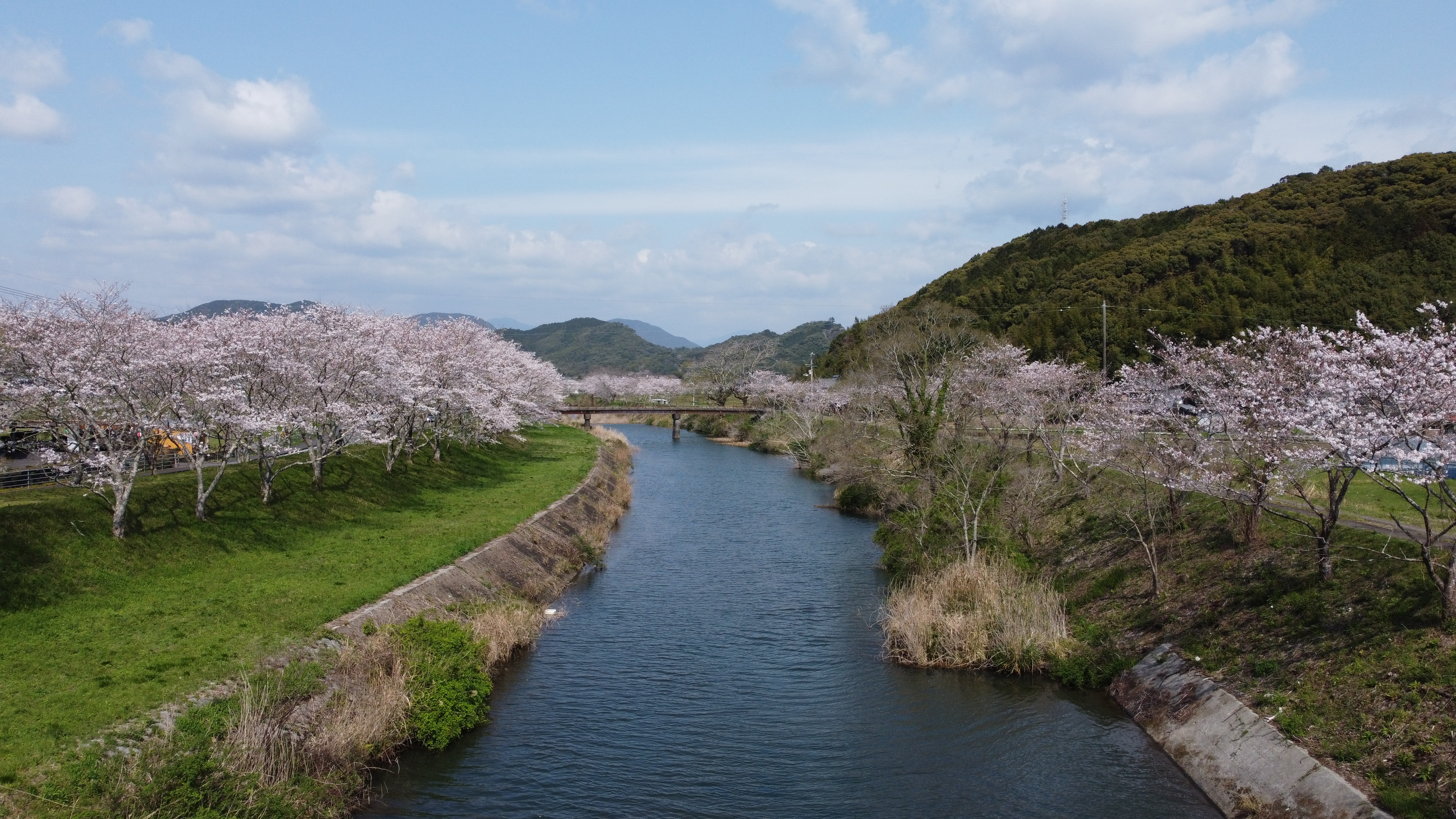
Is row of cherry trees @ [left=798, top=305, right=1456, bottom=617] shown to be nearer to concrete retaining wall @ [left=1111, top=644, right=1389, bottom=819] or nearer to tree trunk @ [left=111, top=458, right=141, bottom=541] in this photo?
concrete retaining wall @ [left=1111, top=644, right=1389, bottom=819]

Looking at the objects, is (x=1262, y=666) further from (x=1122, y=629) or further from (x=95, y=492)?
(x=95, y=492)

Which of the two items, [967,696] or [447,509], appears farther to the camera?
[447,509]

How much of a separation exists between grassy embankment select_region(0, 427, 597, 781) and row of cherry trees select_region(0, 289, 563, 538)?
37.0 inches

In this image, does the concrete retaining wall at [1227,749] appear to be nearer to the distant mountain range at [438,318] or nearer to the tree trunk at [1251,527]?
the tree trunk at [1251,527]

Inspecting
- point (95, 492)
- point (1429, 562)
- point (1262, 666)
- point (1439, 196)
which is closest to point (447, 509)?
point (95, 492)

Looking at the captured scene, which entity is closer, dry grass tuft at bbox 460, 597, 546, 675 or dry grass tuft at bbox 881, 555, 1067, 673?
dry grass tuft at bbox 460, 597, 546, 675

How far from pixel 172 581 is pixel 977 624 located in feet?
68.2

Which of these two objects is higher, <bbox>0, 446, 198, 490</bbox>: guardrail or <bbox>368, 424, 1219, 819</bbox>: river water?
<bbox>0, 446, 198, 490</bbox>: guardrail

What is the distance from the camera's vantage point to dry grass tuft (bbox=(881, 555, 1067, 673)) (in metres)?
23.0

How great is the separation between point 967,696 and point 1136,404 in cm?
1312

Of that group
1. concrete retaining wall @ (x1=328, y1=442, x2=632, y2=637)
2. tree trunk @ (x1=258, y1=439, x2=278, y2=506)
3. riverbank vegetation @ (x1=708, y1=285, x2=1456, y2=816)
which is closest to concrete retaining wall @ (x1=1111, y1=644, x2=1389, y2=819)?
riverbank vegetation @ (x1=708, y1=285, x2=1456, y2=816)

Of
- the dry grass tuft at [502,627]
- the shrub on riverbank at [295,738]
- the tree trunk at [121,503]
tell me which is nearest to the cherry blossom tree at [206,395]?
the tree trunk at [121,503]

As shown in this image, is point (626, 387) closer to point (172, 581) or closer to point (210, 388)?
point (210, 388)

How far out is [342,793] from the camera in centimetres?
1541
